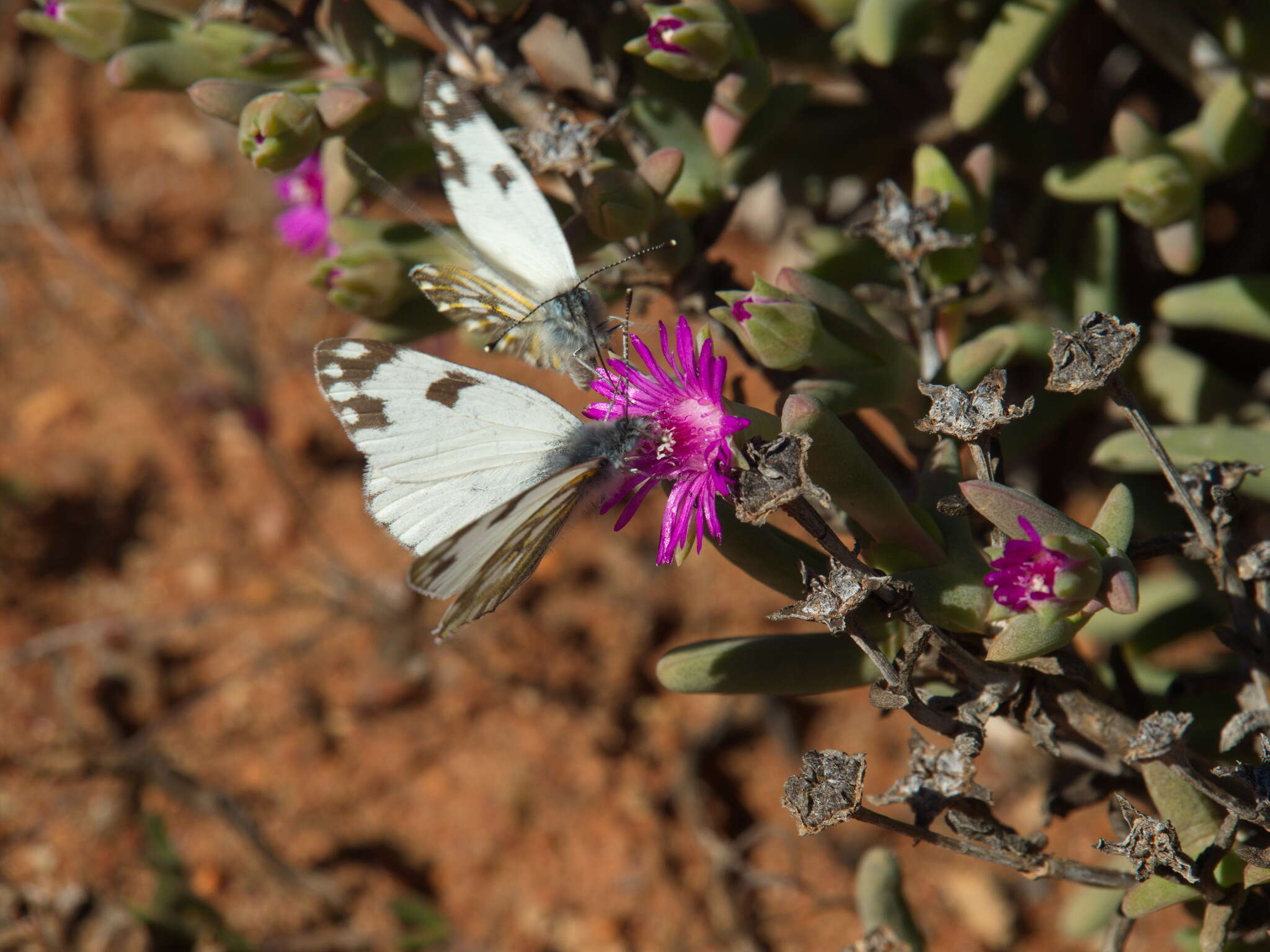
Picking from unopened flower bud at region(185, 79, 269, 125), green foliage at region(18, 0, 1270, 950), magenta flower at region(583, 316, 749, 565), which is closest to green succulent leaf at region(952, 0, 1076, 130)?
green foliage at region(18, 0, 1270, 950)

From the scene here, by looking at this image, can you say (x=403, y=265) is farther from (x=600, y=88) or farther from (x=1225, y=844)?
(x=1225, y=844)

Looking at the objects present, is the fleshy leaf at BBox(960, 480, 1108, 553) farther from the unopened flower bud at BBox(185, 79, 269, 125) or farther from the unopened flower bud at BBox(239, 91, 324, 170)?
the unopened flower bud at BBox(185, 79, 269, 125)

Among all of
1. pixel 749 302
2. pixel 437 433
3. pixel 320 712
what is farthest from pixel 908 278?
pixel 320 712

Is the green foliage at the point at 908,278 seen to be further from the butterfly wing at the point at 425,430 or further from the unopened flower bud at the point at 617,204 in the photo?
the butterfly wing at the point at 425,430

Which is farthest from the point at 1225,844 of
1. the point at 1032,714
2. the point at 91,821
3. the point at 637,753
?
the point at 91,821

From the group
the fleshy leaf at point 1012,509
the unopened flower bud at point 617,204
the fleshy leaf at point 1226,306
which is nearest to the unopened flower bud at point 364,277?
the unopened flower bud at point 617,204

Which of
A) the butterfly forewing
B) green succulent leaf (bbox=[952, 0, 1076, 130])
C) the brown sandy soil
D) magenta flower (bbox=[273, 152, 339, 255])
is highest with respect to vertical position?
green succulent leaf (bbox=[952, 0, 1076, 130])
